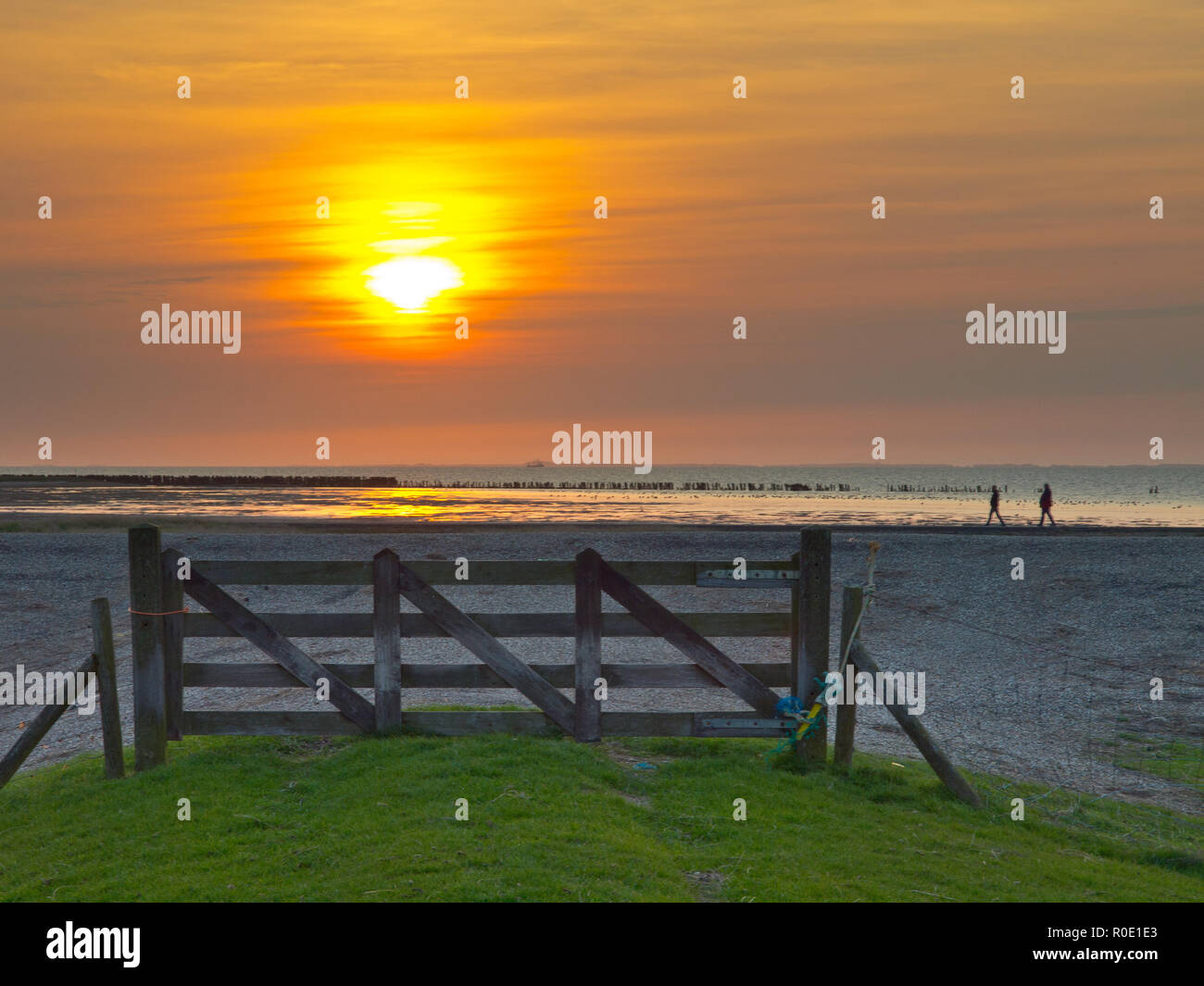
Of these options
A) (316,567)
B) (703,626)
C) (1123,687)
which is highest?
(316,567)

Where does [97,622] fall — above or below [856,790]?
above

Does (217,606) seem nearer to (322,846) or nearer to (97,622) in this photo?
(97,622)

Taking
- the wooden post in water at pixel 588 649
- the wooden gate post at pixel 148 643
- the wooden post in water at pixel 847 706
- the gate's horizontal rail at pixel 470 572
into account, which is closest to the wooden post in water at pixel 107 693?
the wooden gate post at pixel 148 643

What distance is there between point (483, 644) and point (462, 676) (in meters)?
0.46

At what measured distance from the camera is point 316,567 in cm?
1158

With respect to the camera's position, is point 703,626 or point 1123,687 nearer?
point 703,626

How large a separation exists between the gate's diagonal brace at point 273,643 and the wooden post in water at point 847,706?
532 centimetres

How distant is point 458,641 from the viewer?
37.3 feet

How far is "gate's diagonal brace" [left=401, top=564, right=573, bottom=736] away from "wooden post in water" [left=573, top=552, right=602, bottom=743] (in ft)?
0.79
